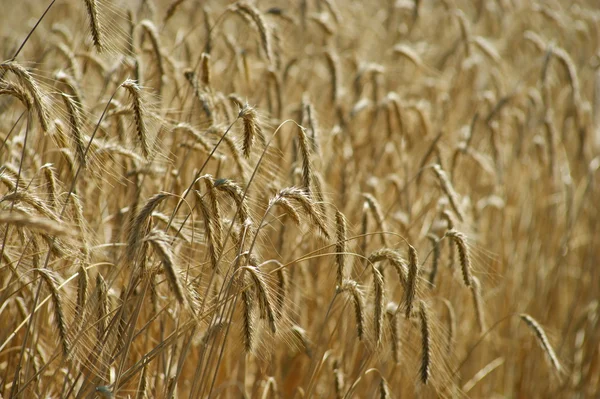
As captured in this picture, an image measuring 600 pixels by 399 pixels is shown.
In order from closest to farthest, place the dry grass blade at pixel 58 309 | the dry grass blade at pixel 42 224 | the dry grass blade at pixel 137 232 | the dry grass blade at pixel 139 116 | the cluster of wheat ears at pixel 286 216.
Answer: the dry grass blade at pixel 42 224 → the dry grass blade at pixel 137 232 → the dry grass blade at pixel 58 309 → the cluster of wheat ears at pixel 286 216 → the dry grass blade at pixel 139 116

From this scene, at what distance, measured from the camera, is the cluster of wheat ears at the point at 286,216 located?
6.37ft

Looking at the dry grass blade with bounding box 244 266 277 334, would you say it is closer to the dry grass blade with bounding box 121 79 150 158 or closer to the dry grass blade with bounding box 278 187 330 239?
the dry grass blade with bounding box 278 187 330 239

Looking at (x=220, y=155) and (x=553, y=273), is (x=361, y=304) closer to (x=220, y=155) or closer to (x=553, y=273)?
(x=220, y=155)

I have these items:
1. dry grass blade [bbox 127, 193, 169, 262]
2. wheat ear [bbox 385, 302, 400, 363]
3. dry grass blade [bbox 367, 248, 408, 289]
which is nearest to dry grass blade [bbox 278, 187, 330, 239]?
dry grass blade [bbox 367, 248, 408, 289]

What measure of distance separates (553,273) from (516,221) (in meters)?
0.58

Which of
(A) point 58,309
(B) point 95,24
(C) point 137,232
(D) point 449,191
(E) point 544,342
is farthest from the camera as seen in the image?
(D) point 449,191

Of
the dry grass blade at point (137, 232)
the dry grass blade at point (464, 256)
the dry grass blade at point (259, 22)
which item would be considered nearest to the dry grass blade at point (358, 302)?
the dry grass blade at point (464, 256)

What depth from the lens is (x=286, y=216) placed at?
2973 mm

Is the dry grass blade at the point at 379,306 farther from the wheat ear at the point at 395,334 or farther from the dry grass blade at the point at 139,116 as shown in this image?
the dry grass blade at the point at 139,116

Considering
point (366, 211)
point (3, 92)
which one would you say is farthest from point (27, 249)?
point (366, 211)

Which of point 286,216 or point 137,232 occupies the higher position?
point 286,216

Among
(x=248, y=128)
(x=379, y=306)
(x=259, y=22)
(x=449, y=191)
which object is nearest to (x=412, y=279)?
(x=379, y=306)

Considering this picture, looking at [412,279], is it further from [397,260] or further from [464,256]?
[464,256]

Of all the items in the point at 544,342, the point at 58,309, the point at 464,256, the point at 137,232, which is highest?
the point at 464,256
